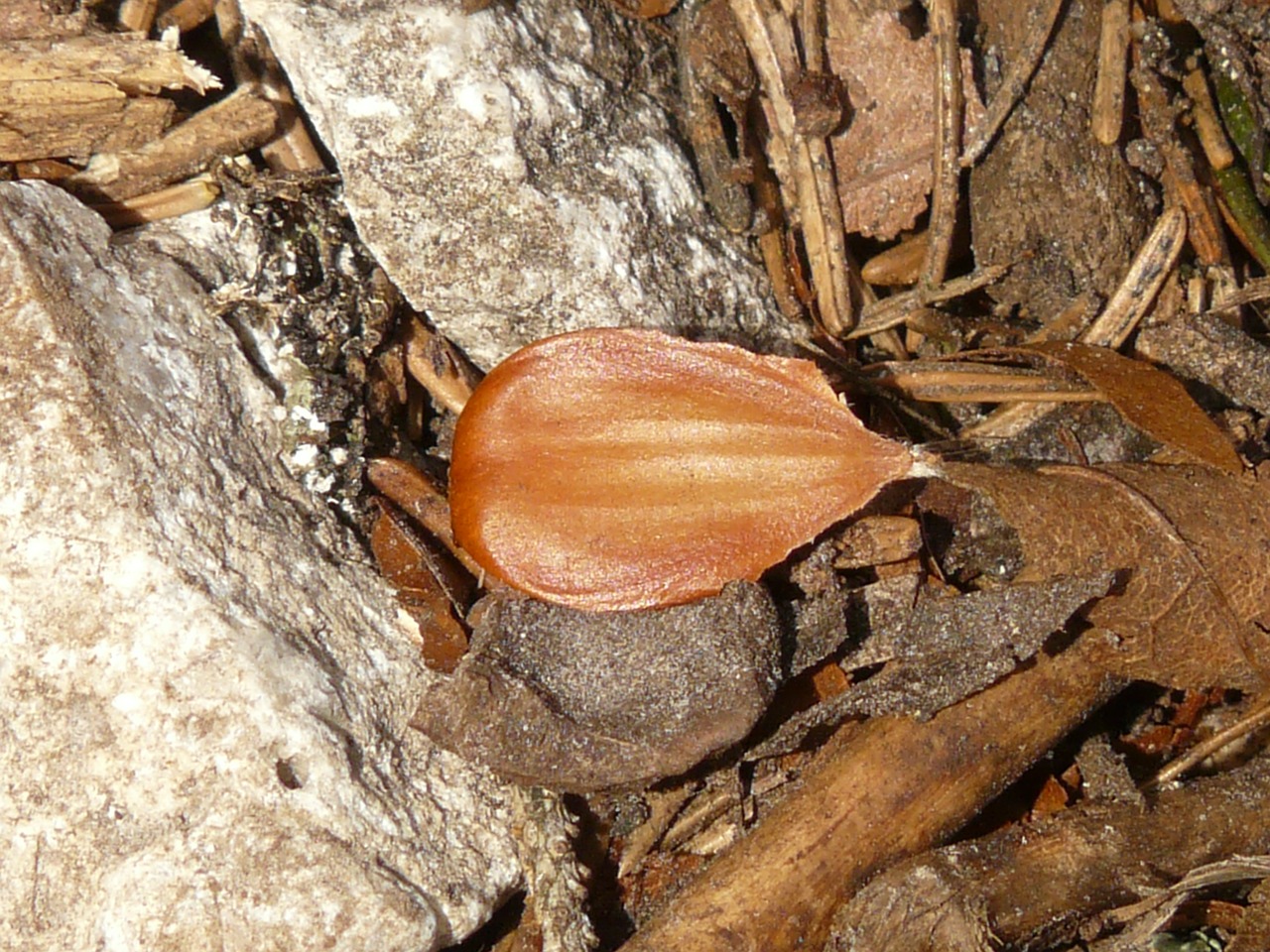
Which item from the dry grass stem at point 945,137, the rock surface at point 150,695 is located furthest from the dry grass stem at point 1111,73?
the rock surface at point 150,695

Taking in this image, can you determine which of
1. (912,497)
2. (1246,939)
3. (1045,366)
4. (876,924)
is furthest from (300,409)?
(1246,939)

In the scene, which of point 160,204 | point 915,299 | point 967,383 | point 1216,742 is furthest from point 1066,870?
point 160,204

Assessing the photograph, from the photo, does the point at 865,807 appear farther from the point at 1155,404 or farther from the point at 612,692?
the point at 1155,404

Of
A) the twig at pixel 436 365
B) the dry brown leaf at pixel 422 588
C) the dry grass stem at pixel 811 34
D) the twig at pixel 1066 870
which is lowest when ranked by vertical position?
the twig at pixel 1066 870

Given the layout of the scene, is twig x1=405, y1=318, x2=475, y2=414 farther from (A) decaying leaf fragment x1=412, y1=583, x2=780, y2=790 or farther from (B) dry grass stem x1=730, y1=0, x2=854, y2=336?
(B) dry grass stem x1=730, y1=0, x2=854, y2=336

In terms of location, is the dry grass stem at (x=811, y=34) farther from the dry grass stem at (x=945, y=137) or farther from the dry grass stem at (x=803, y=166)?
the dry grass stem at (x=945, y=137)

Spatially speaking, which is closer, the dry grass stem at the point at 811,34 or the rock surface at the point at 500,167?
the rock surface at the point at 500,167

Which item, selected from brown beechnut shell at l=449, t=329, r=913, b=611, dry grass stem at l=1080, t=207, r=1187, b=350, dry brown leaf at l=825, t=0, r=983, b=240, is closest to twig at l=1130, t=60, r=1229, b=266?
dry grass stem at l=1080, t=207, r=1187, b=350
